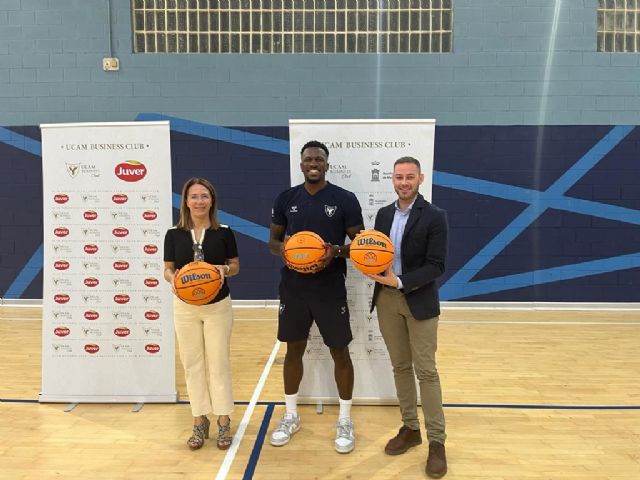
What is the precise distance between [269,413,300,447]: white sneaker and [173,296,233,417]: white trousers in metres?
0.33

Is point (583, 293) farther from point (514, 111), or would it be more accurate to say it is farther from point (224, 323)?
point (224, 323)

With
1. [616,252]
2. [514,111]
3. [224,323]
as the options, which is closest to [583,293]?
[616,252]

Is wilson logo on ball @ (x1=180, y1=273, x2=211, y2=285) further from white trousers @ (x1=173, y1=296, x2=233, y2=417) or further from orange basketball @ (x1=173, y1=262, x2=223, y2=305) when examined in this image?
white trousers @ (x1=173, y1=296, x2=233, y2=417)

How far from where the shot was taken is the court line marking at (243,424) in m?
2.69

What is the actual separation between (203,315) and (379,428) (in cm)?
141

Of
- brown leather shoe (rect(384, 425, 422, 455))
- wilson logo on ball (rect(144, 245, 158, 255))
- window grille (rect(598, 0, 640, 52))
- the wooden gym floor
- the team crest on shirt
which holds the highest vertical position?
window grille (rect(598, 0, 640, 52))

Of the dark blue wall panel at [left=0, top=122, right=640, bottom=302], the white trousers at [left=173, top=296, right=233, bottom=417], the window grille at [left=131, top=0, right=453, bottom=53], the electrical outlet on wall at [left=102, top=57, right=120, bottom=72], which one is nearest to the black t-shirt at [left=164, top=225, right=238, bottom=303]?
the white trousers at [left=173, top=296, right=233, bottom=417]

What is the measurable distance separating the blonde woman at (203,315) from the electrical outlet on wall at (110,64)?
4.28 meters

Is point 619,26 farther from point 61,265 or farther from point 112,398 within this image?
point 112,398

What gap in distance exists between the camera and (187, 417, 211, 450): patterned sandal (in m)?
2.90

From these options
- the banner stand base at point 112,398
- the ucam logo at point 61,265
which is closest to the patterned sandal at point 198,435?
the banner stand base at point 112,398

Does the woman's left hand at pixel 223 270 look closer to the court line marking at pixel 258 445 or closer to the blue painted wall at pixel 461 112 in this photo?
the court line marking at pixel 258 445

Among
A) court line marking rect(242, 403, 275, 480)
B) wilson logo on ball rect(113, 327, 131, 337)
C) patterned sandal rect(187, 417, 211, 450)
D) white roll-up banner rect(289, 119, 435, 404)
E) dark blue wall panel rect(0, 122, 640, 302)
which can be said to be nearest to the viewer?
court line marking rect(242, 403, 275, 480)

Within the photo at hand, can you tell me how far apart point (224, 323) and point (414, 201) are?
Answer: 1.33 m
